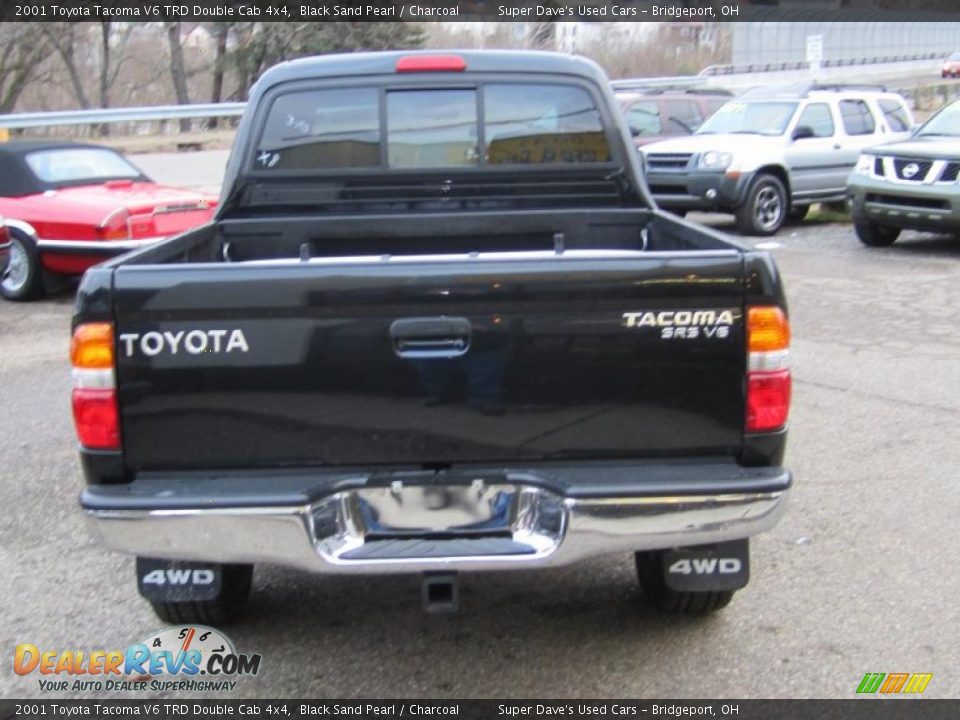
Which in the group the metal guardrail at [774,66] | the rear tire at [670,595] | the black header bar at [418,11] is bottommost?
the rear tire at [670,595]

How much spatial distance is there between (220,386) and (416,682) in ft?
4.17

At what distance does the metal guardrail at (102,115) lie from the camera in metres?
16.6

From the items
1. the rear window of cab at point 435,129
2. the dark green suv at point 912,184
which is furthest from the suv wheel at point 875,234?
the rear window of cab at point 435,129

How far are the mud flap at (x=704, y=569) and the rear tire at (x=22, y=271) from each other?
840 cm

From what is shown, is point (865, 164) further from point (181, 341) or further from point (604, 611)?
point (181, 341)

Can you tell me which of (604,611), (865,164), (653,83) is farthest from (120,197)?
(653,83)

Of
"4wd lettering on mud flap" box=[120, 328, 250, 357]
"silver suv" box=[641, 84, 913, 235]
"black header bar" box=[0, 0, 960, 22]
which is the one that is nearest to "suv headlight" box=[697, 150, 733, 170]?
"silver suv" box=[641, 84, 913, 235]

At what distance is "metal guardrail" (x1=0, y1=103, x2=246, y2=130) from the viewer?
655 inches

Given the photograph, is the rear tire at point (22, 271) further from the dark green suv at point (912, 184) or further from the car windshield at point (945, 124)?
the car windshield at point (945, 124)

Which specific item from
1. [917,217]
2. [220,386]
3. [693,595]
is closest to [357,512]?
[220,386]

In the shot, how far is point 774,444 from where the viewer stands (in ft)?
10.9

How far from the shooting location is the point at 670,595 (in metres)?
4.06

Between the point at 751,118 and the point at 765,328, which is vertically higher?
the point at 765,328

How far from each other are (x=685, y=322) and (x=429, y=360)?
0.76 meters
